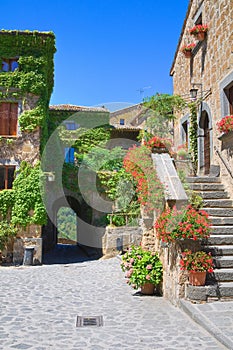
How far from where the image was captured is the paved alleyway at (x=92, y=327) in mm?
4113

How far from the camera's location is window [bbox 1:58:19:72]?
15.6m

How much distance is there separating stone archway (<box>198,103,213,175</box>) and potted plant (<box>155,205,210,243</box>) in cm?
574

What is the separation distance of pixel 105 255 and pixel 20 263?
380 centimetres

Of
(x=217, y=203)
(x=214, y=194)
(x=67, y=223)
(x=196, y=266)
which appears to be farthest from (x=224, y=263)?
(x=67, y=223)

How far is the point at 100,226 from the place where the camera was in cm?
1711

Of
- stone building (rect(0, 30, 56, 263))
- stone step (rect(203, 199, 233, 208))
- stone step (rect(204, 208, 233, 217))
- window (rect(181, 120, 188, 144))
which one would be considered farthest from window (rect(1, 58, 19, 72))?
stone step (rect(204, 208, 233, 217))

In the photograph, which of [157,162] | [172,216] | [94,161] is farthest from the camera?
[94,161]

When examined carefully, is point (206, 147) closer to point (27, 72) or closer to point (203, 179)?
point (203, 179)

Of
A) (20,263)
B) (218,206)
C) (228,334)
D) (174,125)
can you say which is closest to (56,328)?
(228,334)

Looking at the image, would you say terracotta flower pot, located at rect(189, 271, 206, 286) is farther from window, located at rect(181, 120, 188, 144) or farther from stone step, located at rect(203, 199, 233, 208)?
window, located at rect(181, 120, 188, 144)

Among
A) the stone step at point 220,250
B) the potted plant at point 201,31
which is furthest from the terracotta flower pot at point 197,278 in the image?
the potted plant at point 201,31

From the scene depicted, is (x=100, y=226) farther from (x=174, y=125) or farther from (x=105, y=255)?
(x=174, y=125)

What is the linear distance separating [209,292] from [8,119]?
12.8m

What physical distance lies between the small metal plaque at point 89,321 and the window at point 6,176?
10802 mm
